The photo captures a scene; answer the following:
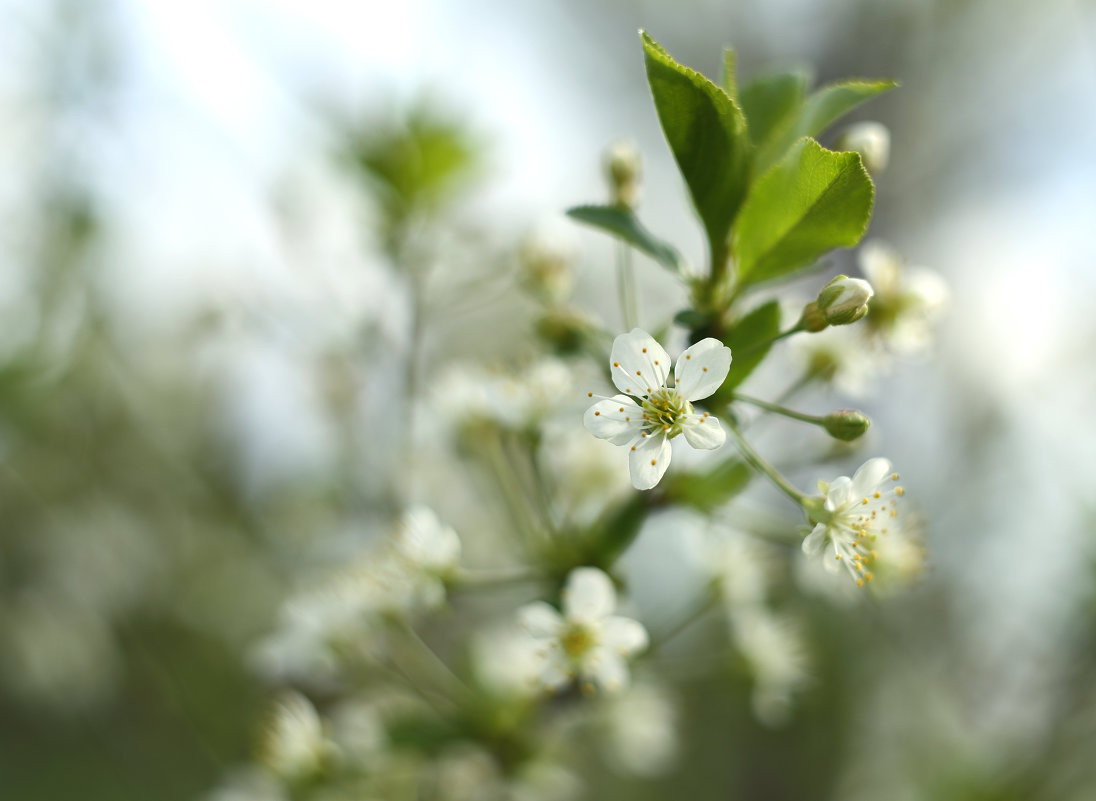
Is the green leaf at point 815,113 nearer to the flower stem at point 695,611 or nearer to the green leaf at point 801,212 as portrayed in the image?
the green leaf at point 801,212

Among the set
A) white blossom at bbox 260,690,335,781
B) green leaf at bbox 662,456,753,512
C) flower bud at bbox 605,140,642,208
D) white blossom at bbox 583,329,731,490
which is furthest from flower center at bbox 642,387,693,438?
white blossom at bbox 260,690,335,781

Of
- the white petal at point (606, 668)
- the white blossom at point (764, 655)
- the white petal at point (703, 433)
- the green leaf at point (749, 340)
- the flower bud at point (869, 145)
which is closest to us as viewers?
the white petal at point (703, 433)

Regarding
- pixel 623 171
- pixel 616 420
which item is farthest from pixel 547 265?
pixel 616 420

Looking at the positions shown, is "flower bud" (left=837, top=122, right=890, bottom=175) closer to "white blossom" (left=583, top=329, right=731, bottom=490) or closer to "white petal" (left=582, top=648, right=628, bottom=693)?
"white blossom" (left=583, top=329, right=731, bottom=490)

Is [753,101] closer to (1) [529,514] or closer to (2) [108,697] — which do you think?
(1) [529,514]

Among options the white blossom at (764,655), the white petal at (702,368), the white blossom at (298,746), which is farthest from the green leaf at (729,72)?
the white blossom at (298,746)

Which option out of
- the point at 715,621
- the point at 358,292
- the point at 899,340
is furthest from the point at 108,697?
the point at 899,340

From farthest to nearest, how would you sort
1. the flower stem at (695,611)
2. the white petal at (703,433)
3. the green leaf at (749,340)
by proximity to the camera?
the flower stem at (695,611) < the green leaf at (749,340) < the white petal at (703,433)
